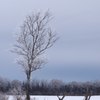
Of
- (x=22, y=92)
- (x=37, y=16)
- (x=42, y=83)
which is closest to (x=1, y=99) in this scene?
(x=22, y=92)

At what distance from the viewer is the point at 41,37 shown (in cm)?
3300

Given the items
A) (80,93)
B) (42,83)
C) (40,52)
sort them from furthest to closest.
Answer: (42,83) → (80,93) → (40,52)

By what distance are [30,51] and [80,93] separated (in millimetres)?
53526

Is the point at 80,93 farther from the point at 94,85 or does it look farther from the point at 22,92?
the point at 22,92

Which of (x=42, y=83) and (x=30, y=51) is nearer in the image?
(x=30, y=51)

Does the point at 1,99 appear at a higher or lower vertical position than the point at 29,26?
lower

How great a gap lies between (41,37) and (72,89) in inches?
2169

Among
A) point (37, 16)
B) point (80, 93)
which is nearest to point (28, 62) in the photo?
point (37, 16)

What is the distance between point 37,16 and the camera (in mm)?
32969

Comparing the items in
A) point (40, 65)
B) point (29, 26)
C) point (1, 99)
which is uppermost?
point (29, 26)

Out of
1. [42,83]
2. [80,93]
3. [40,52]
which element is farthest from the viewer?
[42,83]

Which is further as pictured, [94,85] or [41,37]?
[94,85]

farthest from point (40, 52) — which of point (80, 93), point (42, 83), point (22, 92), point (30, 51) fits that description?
point (42, 83)

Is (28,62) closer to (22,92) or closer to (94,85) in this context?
(22,92)
